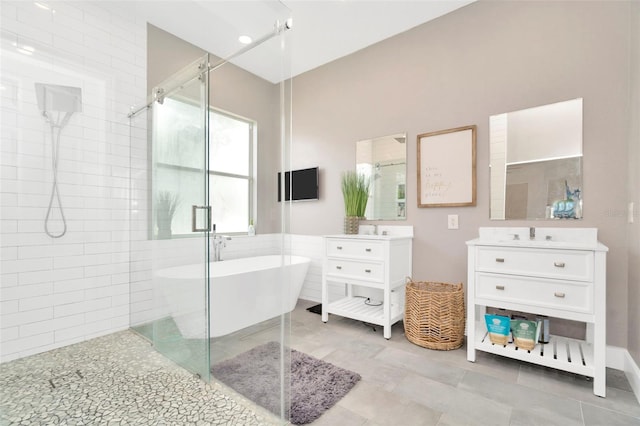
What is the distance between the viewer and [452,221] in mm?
2586

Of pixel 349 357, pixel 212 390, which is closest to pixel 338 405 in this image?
pixel 349 357

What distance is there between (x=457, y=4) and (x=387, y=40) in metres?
0.69

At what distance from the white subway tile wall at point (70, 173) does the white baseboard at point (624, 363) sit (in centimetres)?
336

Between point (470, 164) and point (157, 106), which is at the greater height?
point (157, 106)

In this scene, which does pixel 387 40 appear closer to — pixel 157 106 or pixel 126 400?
pixel 157 106

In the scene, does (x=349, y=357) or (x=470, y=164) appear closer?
(x=349, y=357)

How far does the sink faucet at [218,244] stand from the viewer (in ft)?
5.98

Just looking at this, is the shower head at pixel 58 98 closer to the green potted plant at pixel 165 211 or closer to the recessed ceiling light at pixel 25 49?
the recessed ceiling light at pixel 25 49

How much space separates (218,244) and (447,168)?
80.6 inches

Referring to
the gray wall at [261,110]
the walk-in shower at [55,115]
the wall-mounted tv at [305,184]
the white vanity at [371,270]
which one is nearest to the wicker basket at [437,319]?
the white vanity at [371,270]

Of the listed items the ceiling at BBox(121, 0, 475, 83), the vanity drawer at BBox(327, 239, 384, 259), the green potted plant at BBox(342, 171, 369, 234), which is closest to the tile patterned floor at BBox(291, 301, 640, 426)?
the vanity drawer at BBox(327, 239, 384, 259)

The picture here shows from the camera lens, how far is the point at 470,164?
251 cm

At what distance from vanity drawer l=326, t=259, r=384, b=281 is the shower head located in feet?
7.95

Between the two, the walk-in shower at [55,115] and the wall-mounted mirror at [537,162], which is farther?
the wall-mounted mirror at [537,162]
